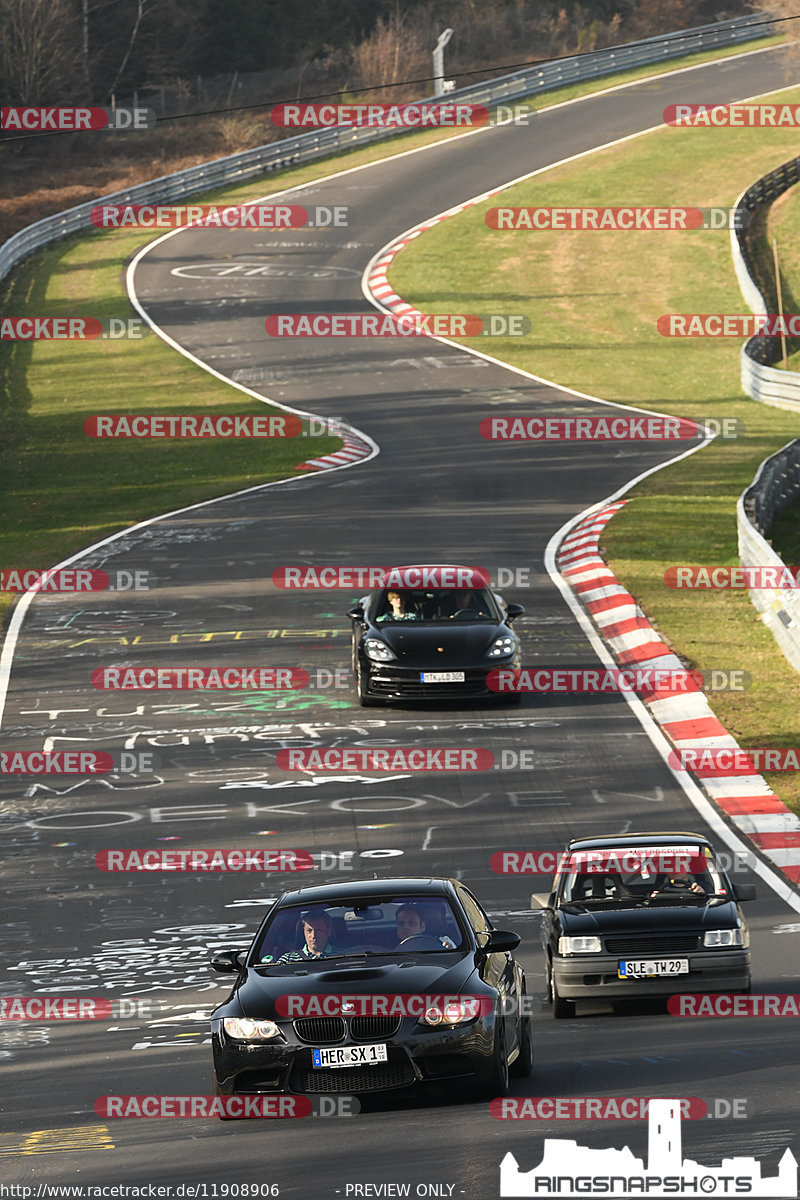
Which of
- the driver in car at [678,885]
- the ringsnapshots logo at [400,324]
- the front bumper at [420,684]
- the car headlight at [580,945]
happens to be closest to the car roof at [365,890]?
the car headlight at [580,945]

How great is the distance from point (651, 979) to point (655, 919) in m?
0.43

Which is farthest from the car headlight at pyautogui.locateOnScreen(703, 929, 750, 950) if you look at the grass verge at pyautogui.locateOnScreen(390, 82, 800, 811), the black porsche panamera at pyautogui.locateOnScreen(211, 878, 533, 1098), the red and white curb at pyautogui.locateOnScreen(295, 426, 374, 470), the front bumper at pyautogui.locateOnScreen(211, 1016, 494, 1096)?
the red and white curb at pyautogui.locateOnScreen(295, 426, 374, 470)

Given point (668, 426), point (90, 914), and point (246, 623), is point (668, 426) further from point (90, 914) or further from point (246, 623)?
point (90, 914)

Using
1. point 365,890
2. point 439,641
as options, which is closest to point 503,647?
point 439,641

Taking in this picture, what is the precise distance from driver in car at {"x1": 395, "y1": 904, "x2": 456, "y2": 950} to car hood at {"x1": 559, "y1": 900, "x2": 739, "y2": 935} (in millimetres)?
2129

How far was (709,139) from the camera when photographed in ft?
220

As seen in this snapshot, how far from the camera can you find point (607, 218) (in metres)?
60.9

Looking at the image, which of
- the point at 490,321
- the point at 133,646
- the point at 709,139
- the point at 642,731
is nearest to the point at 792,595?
the point at 642,731

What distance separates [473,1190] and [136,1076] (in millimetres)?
3585

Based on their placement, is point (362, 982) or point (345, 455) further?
point (345, 455)

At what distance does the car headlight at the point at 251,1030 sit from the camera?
9602mm

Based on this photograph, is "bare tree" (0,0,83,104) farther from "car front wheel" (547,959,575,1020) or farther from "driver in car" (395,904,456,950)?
"driver in car" (395,904,456,950)

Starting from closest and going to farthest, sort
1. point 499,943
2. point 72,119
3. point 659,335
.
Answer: point 499,943 → point 659,335 → point 72,119

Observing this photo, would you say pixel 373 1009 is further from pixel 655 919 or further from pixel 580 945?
pixel 655 919
